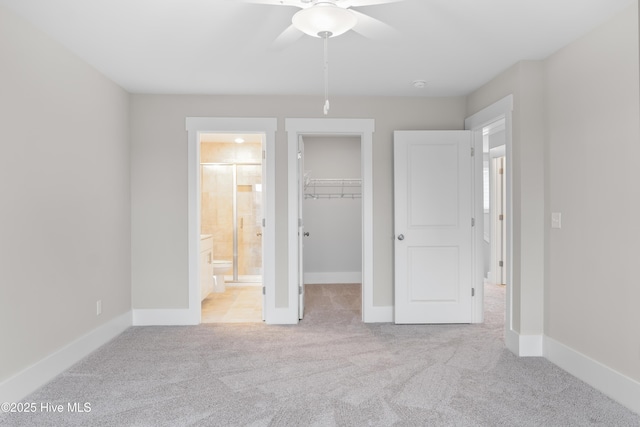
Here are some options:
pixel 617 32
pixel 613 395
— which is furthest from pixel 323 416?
pixel 617 32

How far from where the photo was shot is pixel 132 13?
2.54 metres

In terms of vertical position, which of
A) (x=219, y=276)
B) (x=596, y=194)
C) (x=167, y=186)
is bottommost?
(x=219, y=276)

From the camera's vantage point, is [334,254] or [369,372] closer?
[369,372]

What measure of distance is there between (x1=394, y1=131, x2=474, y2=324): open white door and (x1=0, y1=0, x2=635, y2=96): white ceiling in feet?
1.97

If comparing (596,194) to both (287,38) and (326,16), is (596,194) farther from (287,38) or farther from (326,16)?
(287,38)

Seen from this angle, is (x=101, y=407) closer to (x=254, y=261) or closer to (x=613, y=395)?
(x=613, y=395)

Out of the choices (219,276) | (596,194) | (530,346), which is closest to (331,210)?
(219,276)

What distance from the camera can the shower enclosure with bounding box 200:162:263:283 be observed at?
6914 millimetres

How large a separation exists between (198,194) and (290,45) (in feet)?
6.28

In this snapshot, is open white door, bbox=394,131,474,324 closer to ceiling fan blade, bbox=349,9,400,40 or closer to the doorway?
ceiling fan blade, bbox=349,9,400,40

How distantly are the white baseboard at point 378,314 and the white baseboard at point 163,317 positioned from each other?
1740 millimetres

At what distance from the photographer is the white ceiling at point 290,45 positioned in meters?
2.49

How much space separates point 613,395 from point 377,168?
2.68m

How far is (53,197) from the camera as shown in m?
2.92
